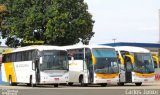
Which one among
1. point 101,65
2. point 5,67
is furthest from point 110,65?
point 5,67

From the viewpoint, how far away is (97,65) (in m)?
35.3

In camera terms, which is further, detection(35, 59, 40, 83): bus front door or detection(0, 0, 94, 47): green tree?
detection(0, 0, 94, 47): green tree

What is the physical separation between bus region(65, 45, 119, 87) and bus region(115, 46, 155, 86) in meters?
1.89

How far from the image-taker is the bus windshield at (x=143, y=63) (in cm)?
3741

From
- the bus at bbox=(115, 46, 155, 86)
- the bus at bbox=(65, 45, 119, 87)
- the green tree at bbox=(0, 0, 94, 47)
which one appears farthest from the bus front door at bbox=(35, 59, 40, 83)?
the green tree at bbox=(0, 0, 94, 47)

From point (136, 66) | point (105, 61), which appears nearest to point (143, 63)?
point (136, 66)

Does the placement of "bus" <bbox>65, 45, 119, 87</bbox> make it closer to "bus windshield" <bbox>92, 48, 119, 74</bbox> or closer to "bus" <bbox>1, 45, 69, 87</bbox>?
"bus windshield" <bbox>92, 48, 119, 74</bbox>

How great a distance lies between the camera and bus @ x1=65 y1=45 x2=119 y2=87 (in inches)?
1388

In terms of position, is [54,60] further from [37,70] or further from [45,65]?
[37,70]

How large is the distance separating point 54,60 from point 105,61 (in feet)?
12.9

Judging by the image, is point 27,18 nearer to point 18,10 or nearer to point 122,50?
point 18,10

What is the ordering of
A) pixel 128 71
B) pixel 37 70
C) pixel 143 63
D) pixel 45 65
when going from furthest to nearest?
pixel 128 71, pixel 143 63, pixel 37 70, pixel 45 65

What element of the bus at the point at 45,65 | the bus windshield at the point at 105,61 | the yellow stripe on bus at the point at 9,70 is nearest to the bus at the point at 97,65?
the bus windshield at the point at 105,61

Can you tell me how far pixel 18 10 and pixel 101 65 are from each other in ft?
108
